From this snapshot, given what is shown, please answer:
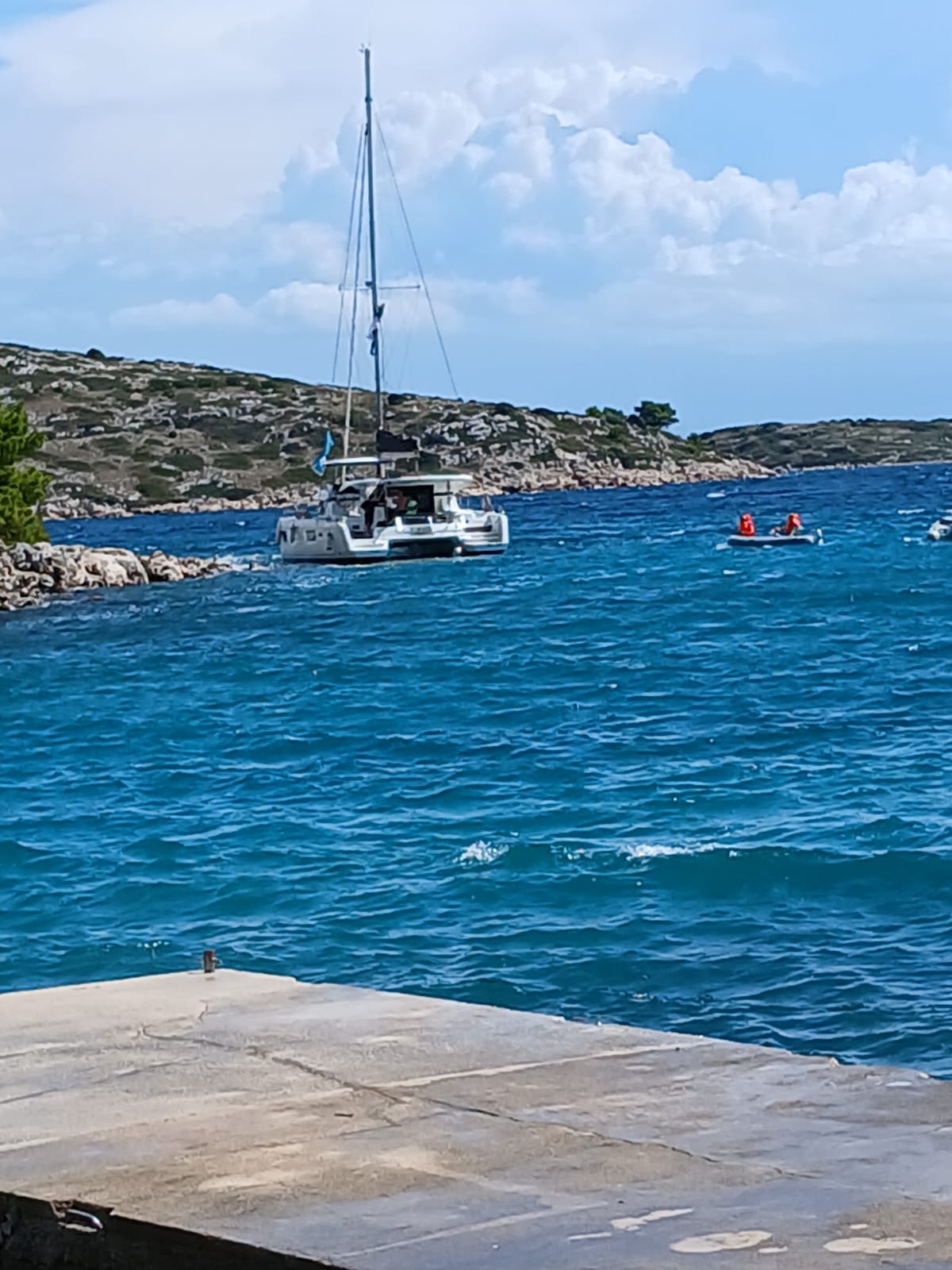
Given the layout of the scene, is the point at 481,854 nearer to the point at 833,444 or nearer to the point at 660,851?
the point at 660,851

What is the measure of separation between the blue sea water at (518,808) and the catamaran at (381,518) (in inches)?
597

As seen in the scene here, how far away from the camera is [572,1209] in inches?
209

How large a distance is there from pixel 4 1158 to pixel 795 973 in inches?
278

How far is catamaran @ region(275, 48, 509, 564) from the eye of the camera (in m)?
56.0

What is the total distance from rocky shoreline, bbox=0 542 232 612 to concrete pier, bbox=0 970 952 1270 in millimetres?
37759

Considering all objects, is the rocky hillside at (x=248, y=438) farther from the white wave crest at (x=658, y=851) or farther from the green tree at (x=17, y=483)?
the white wave crest at (x=658, y=851)

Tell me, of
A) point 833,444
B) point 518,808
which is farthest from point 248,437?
point 518,808

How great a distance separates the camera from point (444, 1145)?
6078 mm

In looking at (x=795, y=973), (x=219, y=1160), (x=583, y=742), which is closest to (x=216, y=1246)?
(x=219, y=1160)

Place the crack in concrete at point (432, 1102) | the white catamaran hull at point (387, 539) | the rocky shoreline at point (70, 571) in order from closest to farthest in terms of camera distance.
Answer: the crack in concrete at point (432, 1102)
the rocky shoreline at point (70, 571)
the white catamaran hull at point (387, 539)

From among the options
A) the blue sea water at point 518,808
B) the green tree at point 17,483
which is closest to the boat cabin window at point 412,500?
the green tree at point 17,483

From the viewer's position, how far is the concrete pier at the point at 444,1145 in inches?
198

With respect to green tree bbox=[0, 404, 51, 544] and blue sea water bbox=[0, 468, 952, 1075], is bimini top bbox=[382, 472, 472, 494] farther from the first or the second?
blue sea water bbox=[0, 468, 952, 1075]

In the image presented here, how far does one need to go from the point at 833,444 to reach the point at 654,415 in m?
25.1
